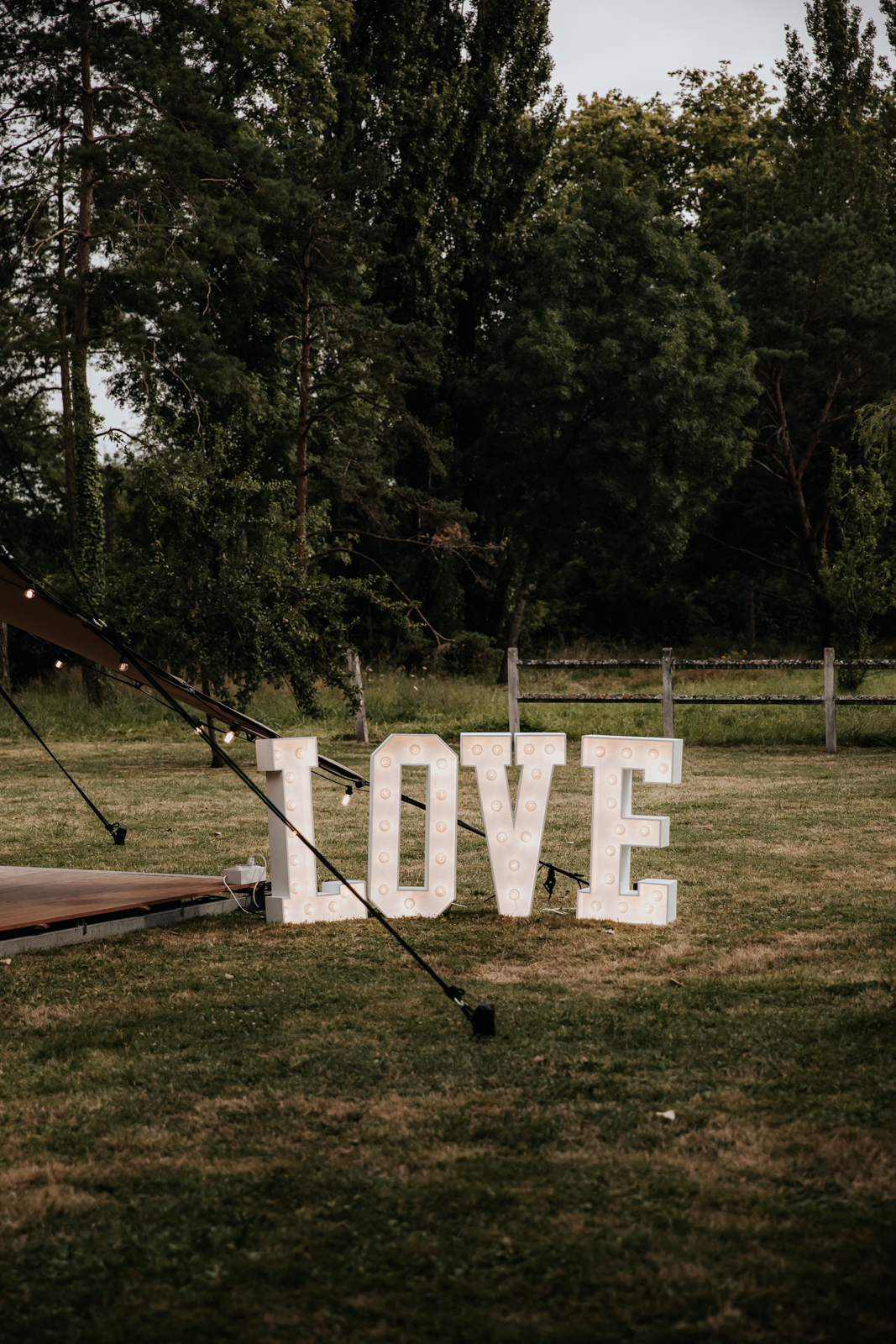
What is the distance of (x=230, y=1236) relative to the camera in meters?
3.23

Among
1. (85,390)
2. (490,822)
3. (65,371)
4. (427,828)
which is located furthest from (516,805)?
(65,371)

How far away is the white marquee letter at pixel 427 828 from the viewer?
698cm

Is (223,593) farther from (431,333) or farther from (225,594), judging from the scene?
(431,333)

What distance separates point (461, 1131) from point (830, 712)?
14083mm

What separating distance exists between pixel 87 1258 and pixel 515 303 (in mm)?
32047

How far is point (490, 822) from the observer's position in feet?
22.8

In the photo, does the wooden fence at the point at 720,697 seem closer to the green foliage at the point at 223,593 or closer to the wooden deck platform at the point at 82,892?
the green foliage at the point at 223,593

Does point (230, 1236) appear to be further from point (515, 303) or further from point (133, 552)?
point (515, 303)

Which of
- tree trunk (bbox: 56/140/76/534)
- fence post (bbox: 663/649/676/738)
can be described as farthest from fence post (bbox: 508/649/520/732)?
tree trunk (bbox: 56/140/76/534)

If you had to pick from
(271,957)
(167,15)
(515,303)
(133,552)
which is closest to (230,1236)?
(271,957)

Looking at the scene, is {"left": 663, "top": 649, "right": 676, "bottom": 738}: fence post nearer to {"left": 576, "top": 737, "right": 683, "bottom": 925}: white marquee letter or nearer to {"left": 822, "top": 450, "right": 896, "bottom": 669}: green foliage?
{"left": 576, "top": 737, "right": 683, "bottom": 925}: white marquee letter

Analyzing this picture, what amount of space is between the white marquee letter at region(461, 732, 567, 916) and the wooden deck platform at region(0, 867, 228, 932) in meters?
1.73

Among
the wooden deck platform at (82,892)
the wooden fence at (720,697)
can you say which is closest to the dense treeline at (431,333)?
the wooden fence at (720,697)

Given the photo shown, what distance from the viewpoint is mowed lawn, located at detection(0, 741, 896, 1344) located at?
2908mm
